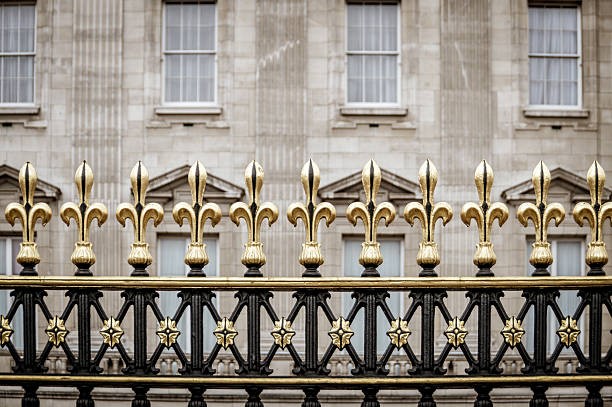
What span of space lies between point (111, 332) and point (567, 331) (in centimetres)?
246

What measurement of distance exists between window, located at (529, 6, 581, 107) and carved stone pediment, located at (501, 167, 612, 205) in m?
2.01

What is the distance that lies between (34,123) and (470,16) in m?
11.6

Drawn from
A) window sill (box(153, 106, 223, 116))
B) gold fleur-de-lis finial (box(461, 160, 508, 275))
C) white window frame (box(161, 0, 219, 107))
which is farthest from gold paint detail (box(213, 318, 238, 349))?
white window frame (box(161, 0, 219, 107))

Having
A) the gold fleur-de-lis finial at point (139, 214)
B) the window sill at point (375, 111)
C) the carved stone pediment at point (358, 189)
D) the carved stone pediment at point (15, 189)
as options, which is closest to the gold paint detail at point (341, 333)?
the gold fleur-de-lis finial at point (139, 214)

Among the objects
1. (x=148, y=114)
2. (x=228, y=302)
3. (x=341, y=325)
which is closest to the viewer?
(x=341, y=325)

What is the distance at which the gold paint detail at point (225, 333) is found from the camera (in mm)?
4879

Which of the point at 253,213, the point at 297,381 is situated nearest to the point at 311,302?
the point at 297,381

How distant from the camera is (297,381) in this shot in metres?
4.85

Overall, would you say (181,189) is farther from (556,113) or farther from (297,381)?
(297,381)

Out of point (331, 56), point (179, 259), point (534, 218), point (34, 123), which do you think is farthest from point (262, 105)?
point (534, 218)

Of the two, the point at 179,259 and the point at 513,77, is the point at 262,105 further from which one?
the point at 513,77

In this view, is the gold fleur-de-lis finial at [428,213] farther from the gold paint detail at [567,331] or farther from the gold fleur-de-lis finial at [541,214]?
the gold paint detail at [567,331]

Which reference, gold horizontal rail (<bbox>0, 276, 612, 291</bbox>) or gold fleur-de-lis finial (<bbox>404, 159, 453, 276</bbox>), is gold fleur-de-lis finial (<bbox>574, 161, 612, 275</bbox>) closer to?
gold horizontal rail (<bbox>0, 276, 612, 291</bbox>)

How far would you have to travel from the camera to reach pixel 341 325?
4895 mm
